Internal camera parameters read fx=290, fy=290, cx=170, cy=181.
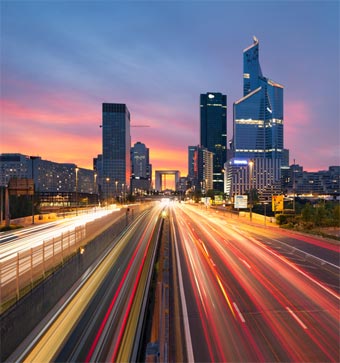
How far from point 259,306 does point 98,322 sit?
8.78 metres

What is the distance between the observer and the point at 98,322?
46.5ft

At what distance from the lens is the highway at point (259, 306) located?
12086mm

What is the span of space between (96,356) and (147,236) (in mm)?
30353

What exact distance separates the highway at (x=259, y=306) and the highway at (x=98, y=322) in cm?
278

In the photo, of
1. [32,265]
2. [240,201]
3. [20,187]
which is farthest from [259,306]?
[240,201]

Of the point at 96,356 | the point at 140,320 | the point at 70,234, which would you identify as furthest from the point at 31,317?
the point at 70,234

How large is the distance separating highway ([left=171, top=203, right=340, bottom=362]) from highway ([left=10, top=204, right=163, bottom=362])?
2783mm

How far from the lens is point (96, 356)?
11602mm

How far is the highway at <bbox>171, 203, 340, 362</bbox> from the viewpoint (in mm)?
12086

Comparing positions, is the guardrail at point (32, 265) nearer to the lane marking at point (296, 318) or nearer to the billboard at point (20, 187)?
the lane marking at point (296, 318)

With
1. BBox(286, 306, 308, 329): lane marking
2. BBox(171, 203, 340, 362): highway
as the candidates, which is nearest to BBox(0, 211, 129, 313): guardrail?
BBox(171, 203, 340, 362): highway

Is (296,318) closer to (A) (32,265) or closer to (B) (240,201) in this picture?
(A) (32,265)

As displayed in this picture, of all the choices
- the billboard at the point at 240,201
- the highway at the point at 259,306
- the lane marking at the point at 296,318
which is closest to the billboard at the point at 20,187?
the highway at the point at 259,306

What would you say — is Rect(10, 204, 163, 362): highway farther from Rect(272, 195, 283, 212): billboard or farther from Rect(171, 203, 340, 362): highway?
Rect(272, 195, 283, 212): billboard
